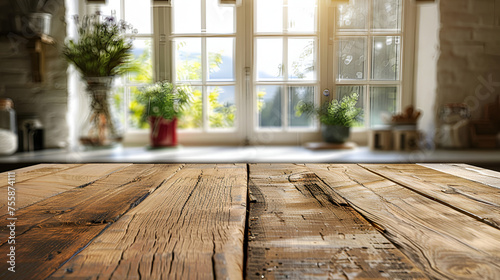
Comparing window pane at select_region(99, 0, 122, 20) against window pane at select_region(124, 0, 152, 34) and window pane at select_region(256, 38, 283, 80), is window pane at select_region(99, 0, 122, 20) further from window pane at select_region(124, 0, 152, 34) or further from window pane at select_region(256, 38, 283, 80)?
window pane at select_region(256, 38, 283, 80)

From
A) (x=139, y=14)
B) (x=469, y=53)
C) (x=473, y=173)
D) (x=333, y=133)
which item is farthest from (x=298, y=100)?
(x=473, y=173)

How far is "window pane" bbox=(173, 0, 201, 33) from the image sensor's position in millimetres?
1671

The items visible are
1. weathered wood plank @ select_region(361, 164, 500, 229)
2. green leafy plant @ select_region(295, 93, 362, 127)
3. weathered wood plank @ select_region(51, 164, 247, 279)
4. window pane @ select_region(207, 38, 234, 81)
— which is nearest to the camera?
weathered wood plank @ select_region(51, 164, 247, 279)

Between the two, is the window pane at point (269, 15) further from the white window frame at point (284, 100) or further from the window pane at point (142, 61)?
the window pane at point (142, 61)

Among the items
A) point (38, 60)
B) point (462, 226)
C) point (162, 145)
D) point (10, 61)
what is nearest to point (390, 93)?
point (162, 145)

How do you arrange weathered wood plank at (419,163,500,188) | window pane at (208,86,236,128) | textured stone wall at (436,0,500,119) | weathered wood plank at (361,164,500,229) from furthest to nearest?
textured stone wall at (436,0,500,119)
window pane at (208,86,236,128)
weathered wood plank at (419,163,500,188)
weathered wood plank at (361,164,500,229)

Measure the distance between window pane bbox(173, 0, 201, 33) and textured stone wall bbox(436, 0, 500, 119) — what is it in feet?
4.69

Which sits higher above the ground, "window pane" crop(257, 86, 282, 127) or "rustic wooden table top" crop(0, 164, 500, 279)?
"window pane" crop(257, 86, 282, 127)

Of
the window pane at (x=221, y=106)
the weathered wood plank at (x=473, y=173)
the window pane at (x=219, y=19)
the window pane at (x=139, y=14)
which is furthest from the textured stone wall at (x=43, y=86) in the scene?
the weathered wood plank at (x=473, y=173)

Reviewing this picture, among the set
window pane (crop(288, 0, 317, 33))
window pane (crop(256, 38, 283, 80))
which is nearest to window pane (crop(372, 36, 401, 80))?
window pane (crop(288, 0, 317, 33))

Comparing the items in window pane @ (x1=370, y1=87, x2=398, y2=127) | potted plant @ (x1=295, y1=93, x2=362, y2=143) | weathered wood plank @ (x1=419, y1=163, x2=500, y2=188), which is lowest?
weathered wood plank @ (x1=419, y1=163, x2=500, y2=188)

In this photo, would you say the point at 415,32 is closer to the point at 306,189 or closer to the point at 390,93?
the point at 390,93

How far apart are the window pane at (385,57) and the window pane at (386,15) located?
61 millimetres

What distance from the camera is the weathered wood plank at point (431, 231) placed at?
1.06 ft
